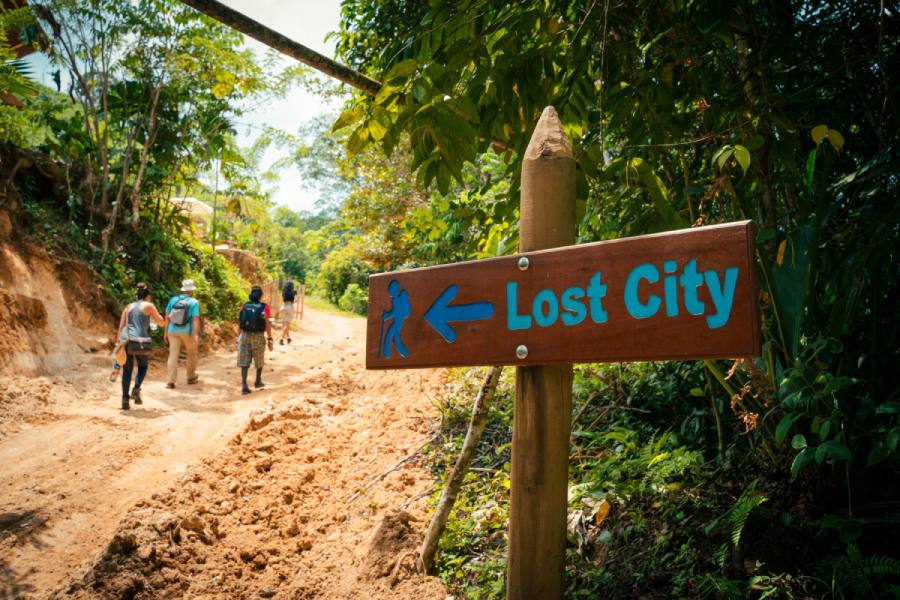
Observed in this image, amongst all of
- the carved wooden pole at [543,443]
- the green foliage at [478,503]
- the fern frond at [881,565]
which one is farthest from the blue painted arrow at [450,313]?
the green foliage at [478,503]

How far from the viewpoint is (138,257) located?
40.2 feet

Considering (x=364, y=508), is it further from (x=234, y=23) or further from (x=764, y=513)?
(x=234, y=23)

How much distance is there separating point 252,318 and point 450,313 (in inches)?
314

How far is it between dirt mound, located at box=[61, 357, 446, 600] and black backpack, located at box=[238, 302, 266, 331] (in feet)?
9.77

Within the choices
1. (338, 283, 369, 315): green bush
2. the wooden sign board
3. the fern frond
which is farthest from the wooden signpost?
(338, 283, 369, 315): green bush

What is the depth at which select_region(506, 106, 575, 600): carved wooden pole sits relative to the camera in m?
1.69

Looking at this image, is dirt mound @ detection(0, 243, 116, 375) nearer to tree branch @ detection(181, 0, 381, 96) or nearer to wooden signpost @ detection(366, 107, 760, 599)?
tree branch @ detection(181, 0, 381, 96)

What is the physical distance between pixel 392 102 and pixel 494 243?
1.23 m

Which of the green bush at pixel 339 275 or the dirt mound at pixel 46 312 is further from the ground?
the green bush at pixel 339 275

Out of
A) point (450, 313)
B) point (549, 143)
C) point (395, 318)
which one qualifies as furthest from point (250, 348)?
point (549, 143)

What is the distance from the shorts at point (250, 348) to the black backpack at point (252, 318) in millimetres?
94

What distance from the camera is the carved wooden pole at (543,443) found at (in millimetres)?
1694

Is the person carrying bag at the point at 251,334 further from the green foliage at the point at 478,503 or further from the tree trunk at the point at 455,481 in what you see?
the tree trunk at the point at 455,481

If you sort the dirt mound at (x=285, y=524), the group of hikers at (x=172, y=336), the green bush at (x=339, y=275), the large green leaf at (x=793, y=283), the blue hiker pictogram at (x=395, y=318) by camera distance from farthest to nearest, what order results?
the green bush at (x=339, y=275) → the group of hikers at (x=172, y=336) → the dirt mound at (x=285, y=524) → the large green leaf at (x=793, y=283) → the blue hiker pictogram at (x=395, y=318)
